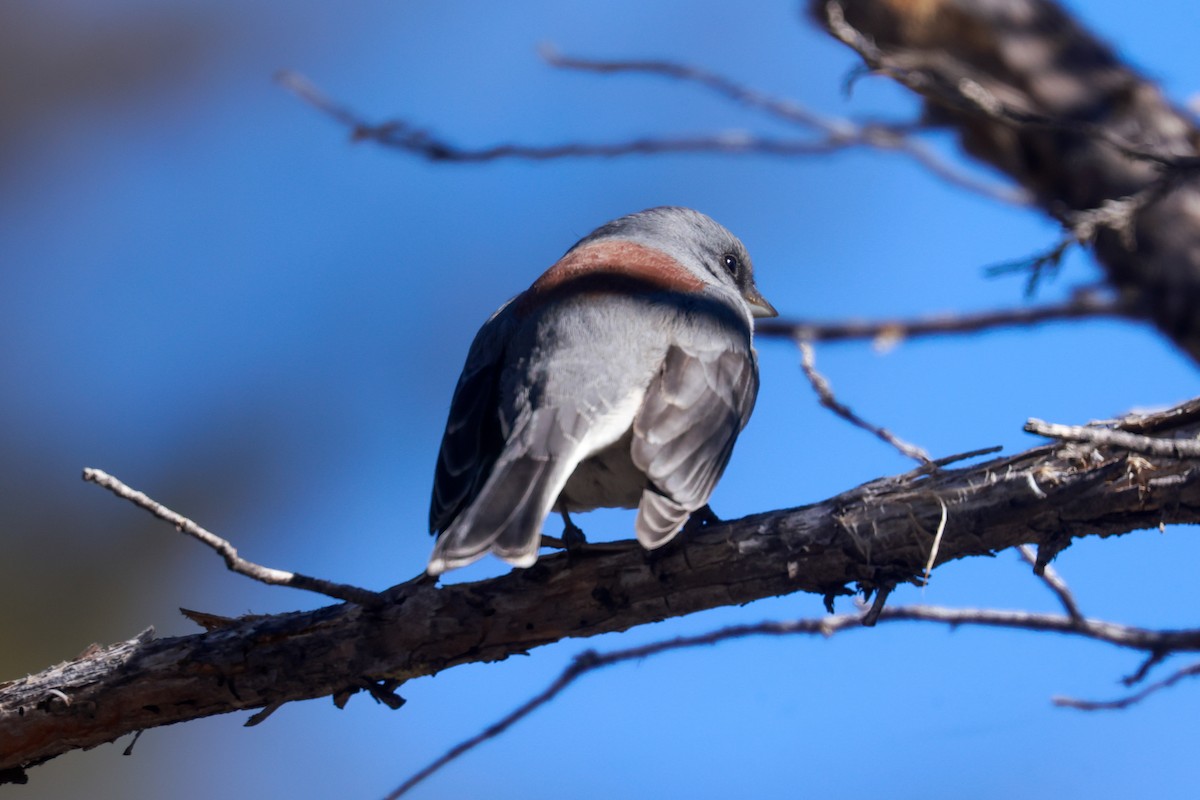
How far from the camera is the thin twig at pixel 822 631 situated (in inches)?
124

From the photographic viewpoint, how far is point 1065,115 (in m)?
4.59

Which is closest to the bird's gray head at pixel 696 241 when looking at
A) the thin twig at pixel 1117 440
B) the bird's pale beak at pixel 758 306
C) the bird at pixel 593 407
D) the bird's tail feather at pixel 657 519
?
the bird's pale beak at pixel 758 306

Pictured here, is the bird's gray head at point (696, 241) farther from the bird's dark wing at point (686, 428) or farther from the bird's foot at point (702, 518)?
the bird's foot at point (702, 518)

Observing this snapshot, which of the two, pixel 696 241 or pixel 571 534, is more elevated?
pixel 696 241

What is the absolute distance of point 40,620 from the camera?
741cm

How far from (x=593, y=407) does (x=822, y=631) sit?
3.19ft

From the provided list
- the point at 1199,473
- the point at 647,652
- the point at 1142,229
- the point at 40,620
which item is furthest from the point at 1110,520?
the point at 40,620

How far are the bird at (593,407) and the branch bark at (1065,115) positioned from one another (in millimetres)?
1160

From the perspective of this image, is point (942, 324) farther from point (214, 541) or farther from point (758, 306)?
point (214, 541)

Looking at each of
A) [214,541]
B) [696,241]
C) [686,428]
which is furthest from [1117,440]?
[696,241]

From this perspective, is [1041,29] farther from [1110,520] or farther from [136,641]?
[136,641]

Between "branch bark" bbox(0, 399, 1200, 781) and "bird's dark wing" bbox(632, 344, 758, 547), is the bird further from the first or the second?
"branch bark" bbox(0, 399, 1200, 781)

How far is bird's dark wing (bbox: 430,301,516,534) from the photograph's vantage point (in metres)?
3.42

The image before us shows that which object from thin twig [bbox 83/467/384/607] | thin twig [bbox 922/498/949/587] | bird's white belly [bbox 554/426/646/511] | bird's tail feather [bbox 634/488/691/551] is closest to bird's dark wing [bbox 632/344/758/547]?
bird's tail feather [bbox 634/488/691/551]
